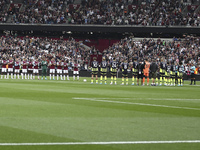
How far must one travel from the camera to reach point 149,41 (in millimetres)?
62188

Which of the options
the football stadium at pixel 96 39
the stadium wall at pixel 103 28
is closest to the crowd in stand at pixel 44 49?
the football stadium at pixel 96 39

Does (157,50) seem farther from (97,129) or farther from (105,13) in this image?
(97,129)

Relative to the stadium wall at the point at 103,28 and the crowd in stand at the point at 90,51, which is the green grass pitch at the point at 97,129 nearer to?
the crowd in stand at the point at 90,51

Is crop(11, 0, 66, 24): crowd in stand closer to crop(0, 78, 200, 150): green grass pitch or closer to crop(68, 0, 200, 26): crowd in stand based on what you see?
crop(68, 0, 200, 26): crowd in stand

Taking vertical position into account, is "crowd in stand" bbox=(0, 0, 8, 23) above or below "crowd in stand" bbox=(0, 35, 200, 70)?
above

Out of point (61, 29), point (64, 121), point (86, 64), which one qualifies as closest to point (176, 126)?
point (64, 121)

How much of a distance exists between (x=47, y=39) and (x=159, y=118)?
187 feet

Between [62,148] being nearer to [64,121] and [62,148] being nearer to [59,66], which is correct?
[64,121]

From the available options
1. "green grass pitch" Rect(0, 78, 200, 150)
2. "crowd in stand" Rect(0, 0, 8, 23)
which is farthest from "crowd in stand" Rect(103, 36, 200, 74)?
"green grass pitch" Rect(0, 78, 200, 150)

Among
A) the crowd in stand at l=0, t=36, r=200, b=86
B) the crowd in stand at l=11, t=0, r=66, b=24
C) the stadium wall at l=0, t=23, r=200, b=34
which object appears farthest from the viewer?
the crowd in stand at l=11, t=0, r=66, b=24

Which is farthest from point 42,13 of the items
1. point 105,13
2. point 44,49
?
point 105,13

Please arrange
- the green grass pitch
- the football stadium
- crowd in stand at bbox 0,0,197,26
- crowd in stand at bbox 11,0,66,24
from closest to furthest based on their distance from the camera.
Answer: the green grass pitch < the football stadium < crowd in stand at bbox 0,0,197,26 < crowd in stand at bbox 11,0,66,24

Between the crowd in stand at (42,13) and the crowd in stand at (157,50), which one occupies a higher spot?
the crowd in stand at (42,13)

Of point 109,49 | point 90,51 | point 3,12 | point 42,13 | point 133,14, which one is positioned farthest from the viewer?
point 3,12
